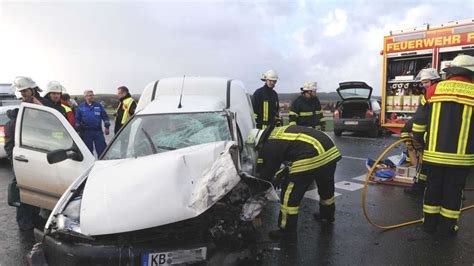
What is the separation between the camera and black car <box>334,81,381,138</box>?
12.4m

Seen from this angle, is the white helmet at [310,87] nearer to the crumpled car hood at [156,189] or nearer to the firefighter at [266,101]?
the firefighter at [266,101]

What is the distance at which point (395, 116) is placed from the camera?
8414mm

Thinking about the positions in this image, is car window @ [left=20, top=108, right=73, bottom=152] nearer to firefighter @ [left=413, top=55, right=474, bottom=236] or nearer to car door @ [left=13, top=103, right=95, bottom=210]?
car door @ [left=13, top=103, right=95, bottom=210]

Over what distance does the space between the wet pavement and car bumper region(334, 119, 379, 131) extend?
7.19 metres

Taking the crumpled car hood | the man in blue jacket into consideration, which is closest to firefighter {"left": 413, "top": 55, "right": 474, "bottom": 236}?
the crumpled car hood

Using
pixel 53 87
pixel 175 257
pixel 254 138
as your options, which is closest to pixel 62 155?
pixel 175 257

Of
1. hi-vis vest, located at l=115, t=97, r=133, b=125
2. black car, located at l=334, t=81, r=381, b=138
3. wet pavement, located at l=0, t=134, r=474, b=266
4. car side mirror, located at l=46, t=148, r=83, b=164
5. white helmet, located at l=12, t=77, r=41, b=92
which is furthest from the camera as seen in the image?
black car, located at l=334, t=81, r=381, b=138

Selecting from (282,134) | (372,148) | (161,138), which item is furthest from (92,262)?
(372,148)

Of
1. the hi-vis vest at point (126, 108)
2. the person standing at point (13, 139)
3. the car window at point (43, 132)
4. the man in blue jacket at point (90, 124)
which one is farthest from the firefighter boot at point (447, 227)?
the man in blue jacket at point (90, 124)

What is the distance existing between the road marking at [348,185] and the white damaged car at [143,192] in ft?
9.48

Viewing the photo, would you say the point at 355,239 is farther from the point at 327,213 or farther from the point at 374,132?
the point at 374,132

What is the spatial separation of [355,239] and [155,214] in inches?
99.4

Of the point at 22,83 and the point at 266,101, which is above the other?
the point at 22,83

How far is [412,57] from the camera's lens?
8102 millimetres
